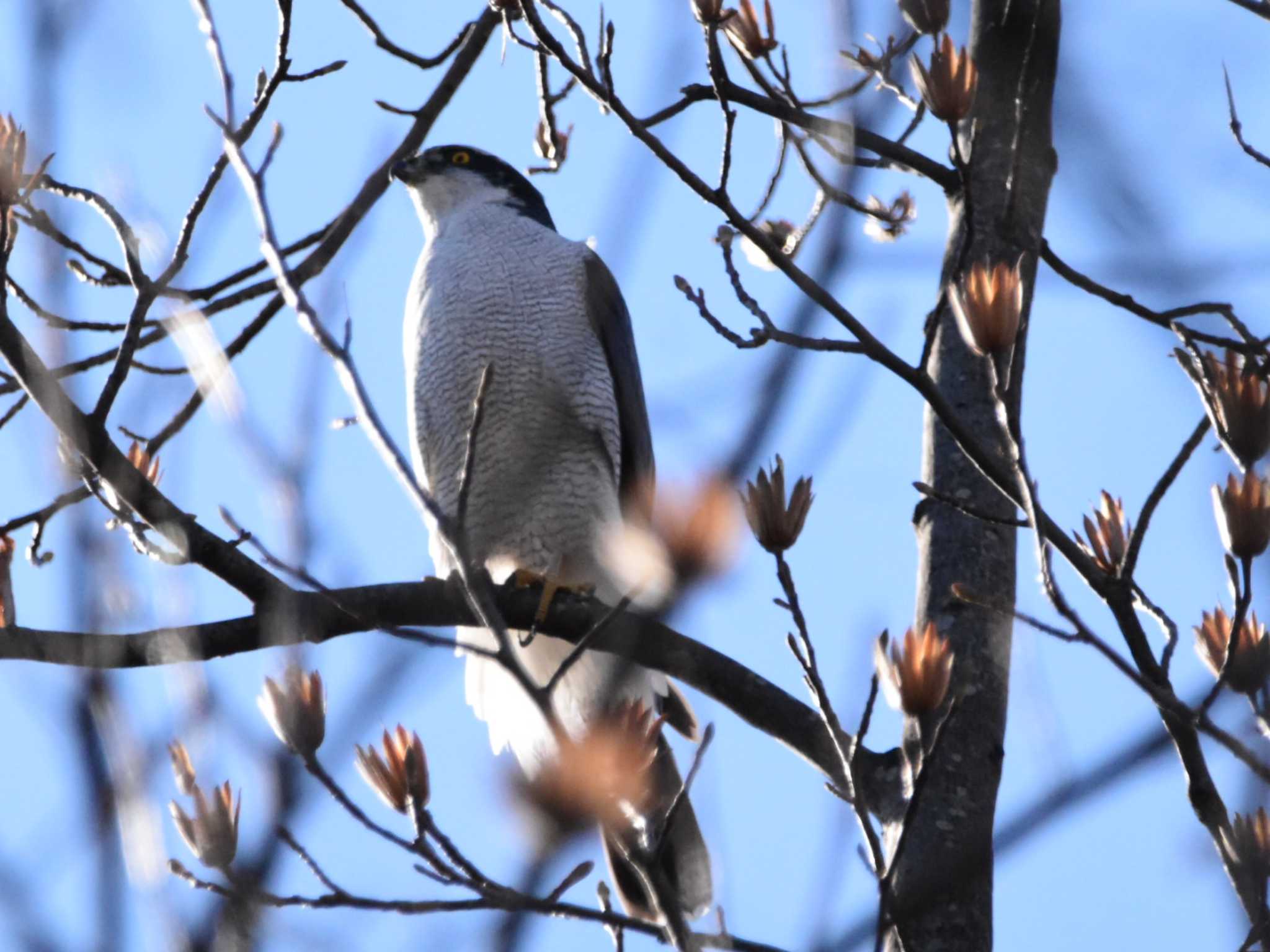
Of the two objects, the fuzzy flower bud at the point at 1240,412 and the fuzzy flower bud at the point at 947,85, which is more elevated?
the fuzzy flower bud at the point at 947,85

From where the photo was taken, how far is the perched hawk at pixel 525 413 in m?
5.17

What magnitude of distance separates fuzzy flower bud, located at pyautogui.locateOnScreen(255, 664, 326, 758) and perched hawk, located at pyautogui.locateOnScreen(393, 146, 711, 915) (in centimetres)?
266

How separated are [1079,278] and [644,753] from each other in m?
2.75

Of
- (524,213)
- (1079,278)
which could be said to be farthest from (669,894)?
(524,213)

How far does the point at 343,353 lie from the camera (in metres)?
1.73

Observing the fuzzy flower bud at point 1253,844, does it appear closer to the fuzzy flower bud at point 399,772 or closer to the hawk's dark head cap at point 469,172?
the fuzzy flower bud at point 399,772

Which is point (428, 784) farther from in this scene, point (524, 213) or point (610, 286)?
point (524, 213)

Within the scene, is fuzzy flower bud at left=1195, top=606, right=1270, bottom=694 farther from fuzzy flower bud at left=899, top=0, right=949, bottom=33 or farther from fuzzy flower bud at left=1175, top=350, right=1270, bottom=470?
fuzzy flower bud at left=899, top=0, right=949, bottom=33

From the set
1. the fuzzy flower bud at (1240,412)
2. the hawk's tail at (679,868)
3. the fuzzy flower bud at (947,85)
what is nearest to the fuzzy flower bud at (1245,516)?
the fuzzy flower bud at (1240,412)

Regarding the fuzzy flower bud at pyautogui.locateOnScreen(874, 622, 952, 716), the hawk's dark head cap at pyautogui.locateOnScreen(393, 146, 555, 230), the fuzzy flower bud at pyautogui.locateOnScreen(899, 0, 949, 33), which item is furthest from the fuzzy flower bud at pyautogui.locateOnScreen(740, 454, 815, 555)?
the hawk's dark head cap at pyautogui.locateOnScreen(393, 146, 555, 230)

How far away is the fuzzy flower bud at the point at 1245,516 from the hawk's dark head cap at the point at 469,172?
4257 millimetres

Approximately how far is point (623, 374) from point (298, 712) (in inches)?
142

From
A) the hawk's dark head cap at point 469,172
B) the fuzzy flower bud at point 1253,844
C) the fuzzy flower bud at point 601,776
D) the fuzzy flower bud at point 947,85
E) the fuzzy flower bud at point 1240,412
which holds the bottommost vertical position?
the fuzzy flower bud at point 601,776

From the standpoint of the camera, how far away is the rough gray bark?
3.18m
